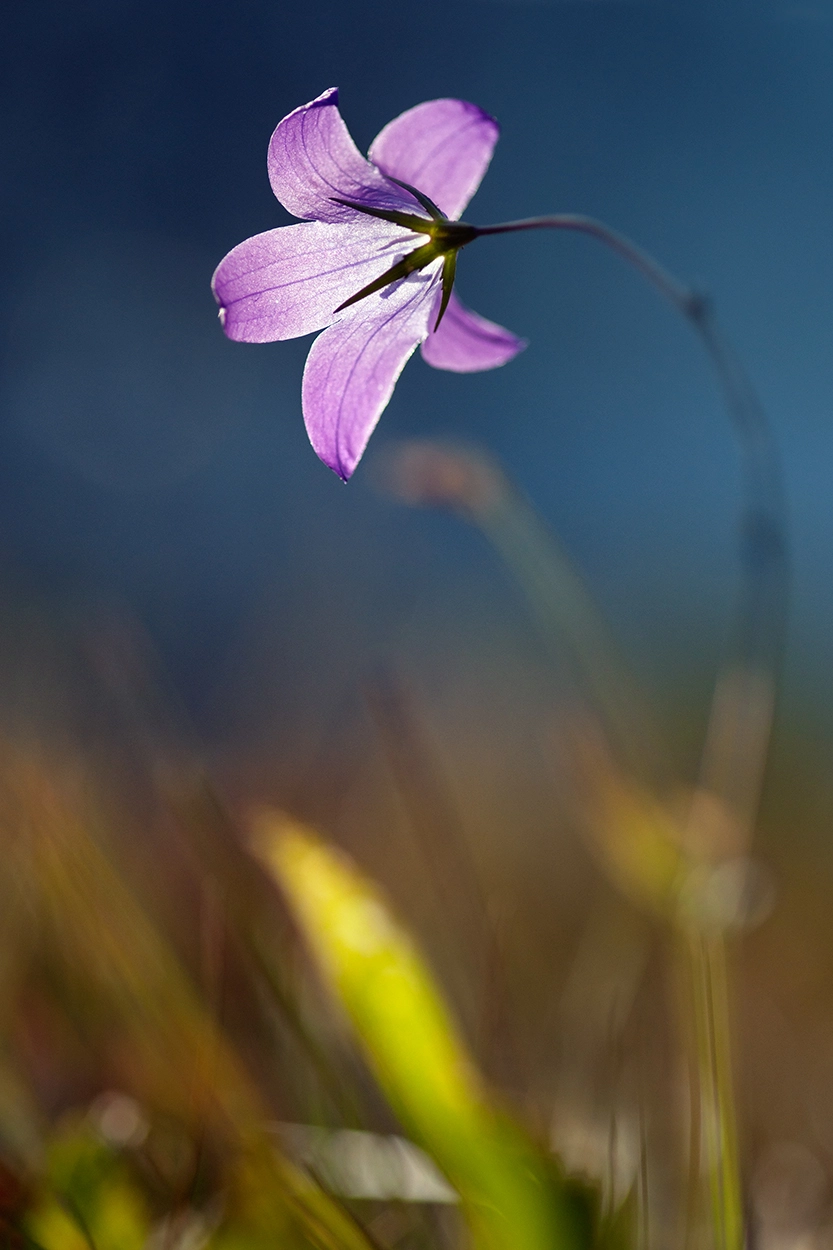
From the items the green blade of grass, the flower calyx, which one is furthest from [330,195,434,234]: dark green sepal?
the green blade of grass

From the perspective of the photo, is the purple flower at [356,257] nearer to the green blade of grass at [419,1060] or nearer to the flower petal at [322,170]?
the flower petal at [322,170]

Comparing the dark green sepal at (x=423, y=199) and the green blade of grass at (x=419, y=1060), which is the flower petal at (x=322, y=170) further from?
the green blade of grass at (x=419, y=1060)

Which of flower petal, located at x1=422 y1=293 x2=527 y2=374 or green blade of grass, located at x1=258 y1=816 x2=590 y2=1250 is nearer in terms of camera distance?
green blade of grass, located at x1=258 y1=816 x2=590 y2=1250

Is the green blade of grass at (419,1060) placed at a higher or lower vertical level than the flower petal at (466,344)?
lower


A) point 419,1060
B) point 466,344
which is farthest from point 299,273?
point 419,1060

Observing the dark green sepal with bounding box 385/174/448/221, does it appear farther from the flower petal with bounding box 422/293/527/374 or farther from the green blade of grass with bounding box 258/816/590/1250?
the green blade of grass with bounding box 258/816/590/1250

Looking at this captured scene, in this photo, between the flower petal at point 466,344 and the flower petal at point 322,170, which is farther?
the flower petal at point 466,344

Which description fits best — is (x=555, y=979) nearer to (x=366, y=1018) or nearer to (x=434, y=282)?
(x=366, y=1018)

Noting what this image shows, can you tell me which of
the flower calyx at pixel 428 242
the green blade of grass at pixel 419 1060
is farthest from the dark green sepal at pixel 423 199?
the green blade of grass at pixel 419 1060

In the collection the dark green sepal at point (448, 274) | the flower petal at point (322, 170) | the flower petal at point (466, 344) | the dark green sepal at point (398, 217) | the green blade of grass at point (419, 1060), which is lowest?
the green blade of grass at point (419, 1060)
